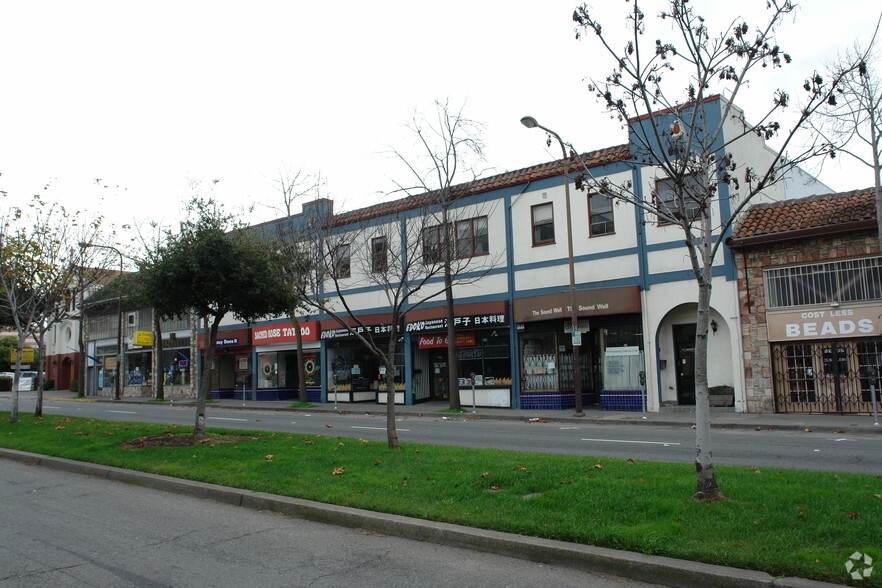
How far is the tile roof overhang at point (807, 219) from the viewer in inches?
721

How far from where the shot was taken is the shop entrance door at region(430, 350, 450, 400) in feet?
93.6

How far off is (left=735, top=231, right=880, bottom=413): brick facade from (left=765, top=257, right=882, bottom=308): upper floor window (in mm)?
221

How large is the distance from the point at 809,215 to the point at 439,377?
1524 centimetres

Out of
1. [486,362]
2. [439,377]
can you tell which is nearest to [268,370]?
[439,377]

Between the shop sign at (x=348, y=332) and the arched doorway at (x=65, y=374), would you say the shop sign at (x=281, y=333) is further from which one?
the arched doorway at (x=65, y=374)

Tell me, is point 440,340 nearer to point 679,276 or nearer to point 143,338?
point 679,276

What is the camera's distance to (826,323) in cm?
1877

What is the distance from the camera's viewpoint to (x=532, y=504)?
6945 millimetres

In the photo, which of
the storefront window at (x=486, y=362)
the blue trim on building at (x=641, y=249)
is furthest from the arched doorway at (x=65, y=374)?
the blue trim on building at (x=641, y=249)

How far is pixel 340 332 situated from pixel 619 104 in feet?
79.2

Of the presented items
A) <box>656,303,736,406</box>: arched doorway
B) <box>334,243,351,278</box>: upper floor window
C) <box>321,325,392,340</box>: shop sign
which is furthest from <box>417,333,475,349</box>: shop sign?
<box>334,243,351,278</box>: upper floor window

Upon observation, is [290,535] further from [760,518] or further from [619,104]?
[619,104]

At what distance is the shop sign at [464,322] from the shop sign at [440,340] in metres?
0.46

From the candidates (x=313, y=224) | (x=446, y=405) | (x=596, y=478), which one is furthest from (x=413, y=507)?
(x=446, y=405)
